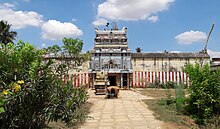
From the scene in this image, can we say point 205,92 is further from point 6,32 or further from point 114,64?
point 6,32

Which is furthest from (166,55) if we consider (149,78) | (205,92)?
(205,92)

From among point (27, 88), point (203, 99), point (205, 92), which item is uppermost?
point (27, 88)

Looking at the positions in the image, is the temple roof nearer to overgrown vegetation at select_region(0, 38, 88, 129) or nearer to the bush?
the bush

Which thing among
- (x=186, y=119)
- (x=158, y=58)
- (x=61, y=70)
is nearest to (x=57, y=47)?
(x=61, y=70)

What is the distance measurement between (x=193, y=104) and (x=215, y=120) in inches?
37.7

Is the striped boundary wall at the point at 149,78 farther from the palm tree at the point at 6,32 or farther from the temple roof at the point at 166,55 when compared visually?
the palm tree at the point at 6,32

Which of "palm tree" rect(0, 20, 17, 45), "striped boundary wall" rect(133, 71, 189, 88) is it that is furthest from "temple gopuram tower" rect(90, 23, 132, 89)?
"palm tree" rect(0, 20, 17, 45)

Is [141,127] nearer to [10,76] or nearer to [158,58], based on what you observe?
[10,76]

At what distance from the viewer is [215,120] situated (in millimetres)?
7672

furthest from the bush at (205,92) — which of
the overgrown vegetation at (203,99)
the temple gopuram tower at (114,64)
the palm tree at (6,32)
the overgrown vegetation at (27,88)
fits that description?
the palm tree at (6,32)

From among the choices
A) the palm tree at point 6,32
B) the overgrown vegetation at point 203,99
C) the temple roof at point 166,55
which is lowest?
the overgrown vegetation at point 203,99

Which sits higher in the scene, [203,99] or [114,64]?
[114,64]

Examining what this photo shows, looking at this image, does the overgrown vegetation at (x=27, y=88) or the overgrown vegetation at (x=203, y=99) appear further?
the overgrown vegetation at (x=203, y=99)

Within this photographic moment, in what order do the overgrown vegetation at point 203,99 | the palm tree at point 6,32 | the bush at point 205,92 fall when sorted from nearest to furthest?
1. the overgrown vegetation at point 203,99
2. the bush at point 205,92
3. the palm tree at point 6,32
